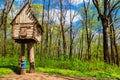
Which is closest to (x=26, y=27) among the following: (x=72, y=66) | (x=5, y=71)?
(x=5, y=71)

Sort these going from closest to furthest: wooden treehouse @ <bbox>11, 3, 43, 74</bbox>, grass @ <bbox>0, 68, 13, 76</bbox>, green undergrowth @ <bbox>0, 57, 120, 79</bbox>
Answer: grass @ <bbox>0, 68, 13, 76</bbox> → wooden treehouse @ <bbox>11, 3, 43, 74</bbox> → green undergrowth @ <bbox>0, 57, 120, 79</bbox>

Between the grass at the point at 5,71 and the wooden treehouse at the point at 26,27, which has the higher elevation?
the wooden treehouse at the point at 26,27

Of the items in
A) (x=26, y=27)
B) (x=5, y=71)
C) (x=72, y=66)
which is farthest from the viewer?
(x=72, y=66)

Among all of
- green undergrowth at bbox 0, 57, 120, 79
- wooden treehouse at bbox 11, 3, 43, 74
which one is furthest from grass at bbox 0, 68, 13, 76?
green undergrowth at bbox 0, 57, 120, 79

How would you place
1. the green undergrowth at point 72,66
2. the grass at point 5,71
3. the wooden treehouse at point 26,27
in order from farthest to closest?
the green undergrowth at point 72,66 → the wooden treehouse at point 26,27 → the grass at point 5,71

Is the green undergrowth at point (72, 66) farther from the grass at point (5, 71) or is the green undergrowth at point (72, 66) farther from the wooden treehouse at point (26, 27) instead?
the wooden treehouse at point (26, 27)

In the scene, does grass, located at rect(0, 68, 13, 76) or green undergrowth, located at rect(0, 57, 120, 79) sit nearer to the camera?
grass, located at rect(0, 68, 13, 76)

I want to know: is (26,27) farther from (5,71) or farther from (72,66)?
(72,66)

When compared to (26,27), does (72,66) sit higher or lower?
lower

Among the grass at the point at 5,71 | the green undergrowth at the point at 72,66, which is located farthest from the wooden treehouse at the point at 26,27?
the green undergrowth at the point at 72,66

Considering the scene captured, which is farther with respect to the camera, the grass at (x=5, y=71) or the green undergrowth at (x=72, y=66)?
the green undergrowth at (x=72, y=66)

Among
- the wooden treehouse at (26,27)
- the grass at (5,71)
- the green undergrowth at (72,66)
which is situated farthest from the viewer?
the green undergrowth at (72,66)

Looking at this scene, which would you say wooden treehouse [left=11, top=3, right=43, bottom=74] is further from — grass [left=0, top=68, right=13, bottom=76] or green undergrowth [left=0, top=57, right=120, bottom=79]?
green undergrowth [left=0, top=57, right=120, bottom=79]

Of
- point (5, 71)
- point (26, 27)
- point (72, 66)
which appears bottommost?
point (5, 71)
